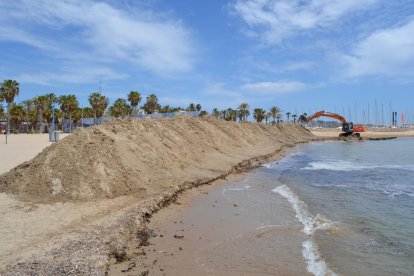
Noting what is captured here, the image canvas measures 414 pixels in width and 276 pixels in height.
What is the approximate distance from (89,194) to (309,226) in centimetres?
818

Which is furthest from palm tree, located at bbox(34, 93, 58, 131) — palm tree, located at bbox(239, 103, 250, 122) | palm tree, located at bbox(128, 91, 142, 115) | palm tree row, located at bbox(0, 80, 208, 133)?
palm tree, located at bbox(239, 103, 250, 122)

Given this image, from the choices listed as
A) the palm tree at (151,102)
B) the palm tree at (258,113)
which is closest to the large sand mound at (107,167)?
the palm tree at (151,102)

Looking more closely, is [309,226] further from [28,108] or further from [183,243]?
[28,108]

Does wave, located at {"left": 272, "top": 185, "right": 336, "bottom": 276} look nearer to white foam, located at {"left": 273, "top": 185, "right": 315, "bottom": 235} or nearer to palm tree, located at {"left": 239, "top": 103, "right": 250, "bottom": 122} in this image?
white foam, located at {"left": 273, "top": 185, "right": 315, "bottom": 235}

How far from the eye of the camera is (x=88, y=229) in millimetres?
10547

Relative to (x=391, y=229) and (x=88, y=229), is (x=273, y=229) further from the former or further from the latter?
(x=88, y=229)

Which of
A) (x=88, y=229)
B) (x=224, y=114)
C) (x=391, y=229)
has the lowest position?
(x=391, y=229)

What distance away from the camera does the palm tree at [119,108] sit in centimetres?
10429

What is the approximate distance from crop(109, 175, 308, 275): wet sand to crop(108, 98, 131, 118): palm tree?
298 ft

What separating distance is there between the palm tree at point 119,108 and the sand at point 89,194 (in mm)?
78960

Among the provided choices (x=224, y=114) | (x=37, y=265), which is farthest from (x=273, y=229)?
(x=224, y=114)

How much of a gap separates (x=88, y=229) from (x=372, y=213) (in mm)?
11107

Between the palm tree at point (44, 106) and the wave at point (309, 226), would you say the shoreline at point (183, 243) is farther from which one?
the palm tree at point (44, 106)

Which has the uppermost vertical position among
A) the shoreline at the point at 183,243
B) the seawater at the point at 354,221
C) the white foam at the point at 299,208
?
the shoreline at the point at 183,243
